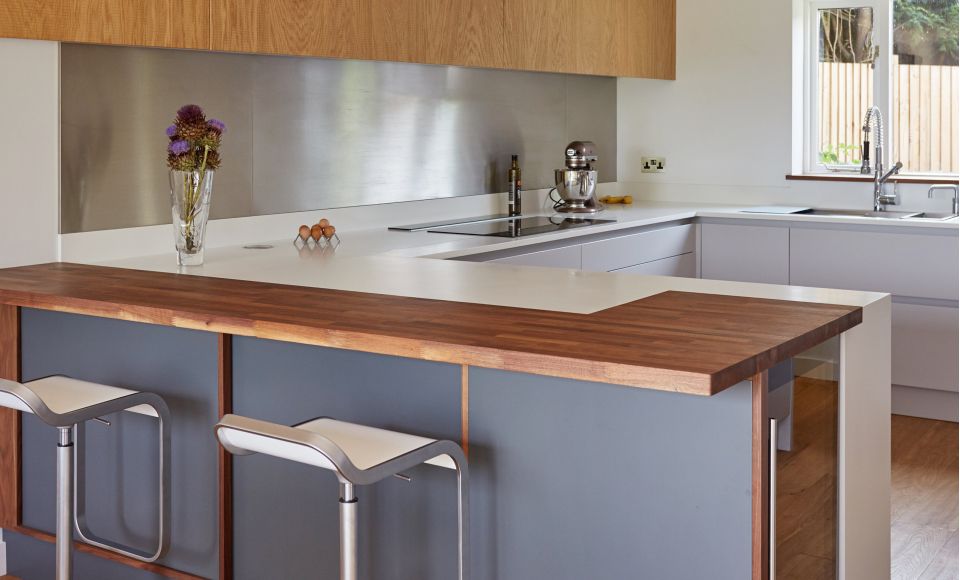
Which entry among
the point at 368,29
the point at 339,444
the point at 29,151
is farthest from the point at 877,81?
the point at 339,444

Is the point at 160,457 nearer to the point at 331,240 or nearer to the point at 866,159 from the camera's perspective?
the point at 331,240

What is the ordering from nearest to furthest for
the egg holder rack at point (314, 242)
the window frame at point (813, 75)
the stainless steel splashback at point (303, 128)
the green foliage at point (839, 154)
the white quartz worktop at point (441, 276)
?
the white quartz worktop at point (441, 276), the stainless steel splashback at point (303, 128), the egg holder rack at point (314, 242), the window frame at point (813, 75), the green foliage at point (839, 154)

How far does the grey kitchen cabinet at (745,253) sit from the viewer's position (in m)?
4.68

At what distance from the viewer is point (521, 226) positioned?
4.18 metres

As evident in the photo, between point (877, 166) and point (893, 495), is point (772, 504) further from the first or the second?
point (877, 166)

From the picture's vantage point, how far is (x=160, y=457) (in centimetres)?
246

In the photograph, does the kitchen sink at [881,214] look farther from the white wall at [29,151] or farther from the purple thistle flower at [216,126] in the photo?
the white wall at [29,151]

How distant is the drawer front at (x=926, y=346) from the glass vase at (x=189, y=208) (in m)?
2.84

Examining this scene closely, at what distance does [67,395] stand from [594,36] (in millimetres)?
3117

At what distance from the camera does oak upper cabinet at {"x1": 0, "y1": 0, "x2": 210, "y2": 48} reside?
275 cm

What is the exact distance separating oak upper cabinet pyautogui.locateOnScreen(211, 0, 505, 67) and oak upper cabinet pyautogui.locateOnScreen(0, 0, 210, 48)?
8 cm

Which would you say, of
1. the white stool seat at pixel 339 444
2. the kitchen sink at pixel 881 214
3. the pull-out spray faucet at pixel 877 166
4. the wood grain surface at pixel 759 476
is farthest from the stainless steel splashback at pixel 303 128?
the wood grain surface at pixel 759 476

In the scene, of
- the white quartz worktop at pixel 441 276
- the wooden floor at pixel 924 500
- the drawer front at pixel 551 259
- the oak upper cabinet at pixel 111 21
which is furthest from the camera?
the drawer front at pixel 551 259

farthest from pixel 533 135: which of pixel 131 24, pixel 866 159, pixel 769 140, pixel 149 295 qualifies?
pixel 149 295
